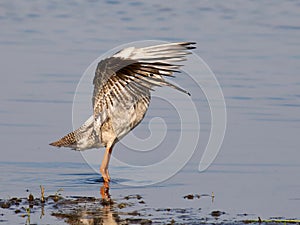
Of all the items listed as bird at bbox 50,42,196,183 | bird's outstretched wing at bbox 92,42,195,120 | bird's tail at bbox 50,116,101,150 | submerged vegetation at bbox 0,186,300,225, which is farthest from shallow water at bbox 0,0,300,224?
bird's outstretched wing at bbox 92,42,195,120

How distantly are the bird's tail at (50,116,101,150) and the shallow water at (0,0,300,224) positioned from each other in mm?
325

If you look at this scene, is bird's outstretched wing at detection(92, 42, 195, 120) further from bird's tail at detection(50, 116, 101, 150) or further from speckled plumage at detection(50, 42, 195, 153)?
bird's tail at detection(50, 116, 101, 150)

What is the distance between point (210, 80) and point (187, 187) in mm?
5199

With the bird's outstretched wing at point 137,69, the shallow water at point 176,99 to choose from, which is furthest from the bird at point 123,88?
the shallow water at point 176,99

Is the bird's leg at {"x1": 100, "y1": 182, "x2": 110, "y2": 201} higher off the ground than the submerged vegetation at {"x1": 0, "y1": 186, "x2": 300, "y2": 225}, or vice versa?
the bird's leg at {"x1": 100, "y1": 182, "x2": 110, "y2": 201}

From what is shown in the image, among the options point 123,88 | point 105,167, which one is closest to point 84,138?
point 105,167

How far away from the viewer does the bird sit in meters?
8.87

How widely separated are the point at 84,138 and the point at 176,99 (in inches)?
136

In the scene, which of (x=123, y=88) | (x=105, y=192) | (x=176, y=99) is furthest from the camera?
(x=176, y=99)

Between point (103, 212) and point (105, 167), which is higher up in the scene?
point (105, 167)

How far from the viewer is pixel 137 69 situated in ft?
29.3

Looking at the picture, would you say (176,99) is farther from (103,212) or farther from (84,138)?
(103,212)

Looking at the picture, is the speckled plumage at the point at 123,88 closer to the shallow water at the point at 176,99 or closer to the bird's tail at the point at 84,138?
the bird's tail at the point at 84,138

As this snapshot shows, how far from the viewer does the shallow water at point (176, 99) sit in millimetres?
9789
